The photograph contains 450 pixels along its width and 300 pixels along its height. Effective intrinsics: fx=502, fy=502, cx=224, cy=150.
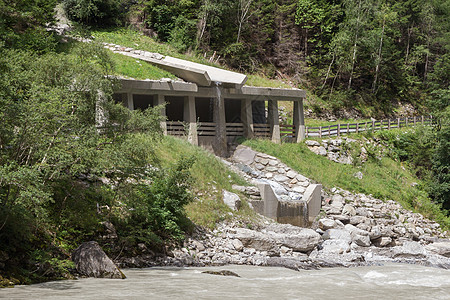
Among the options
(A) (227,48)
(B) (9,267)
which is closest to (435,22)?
(A) (227,48)

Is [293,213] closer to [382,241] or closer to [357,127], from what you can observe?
[382,241]

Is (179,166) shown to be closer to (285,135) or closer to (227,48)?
(285,135)

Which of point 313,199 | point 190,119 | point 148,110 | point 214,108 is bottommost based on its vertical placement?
point 313,199

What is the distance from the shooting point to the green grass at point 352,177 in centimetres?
2989

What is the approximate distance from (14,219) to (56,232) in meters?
2.48

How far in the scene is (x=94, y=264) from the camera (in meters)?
13.3

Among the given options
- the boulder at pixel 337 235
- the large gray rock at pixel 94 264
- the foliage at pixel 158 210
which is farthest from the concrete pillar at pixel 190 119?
the large gray rock at pixel 94 264

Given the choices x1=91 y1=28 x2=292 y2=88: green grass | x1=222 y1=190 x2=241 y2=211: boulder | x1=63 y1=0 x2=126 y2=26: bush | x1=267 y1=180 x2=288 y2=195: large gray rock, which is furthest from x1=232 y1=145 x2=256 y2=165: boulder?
x1=63 y1=0 x2=126 y2=26: bush

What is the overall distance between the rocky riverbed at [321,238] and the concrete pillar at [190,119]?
2.82 m

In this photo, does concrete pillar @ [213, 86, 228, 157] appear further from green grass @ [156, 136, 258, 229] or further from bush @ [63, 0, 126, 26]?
bush @ [63, 0, 126, 26]

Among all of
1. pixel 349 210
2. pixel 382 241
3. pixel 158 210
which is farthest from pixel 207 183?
pixel 382 241

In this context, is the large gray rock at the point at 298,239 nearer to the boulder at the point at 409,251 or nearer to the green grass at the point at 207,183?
the green grass at the point at 207,183

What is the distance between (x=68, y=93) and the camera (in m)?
15.4

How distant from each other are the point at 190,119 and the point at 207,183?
23.4ft
